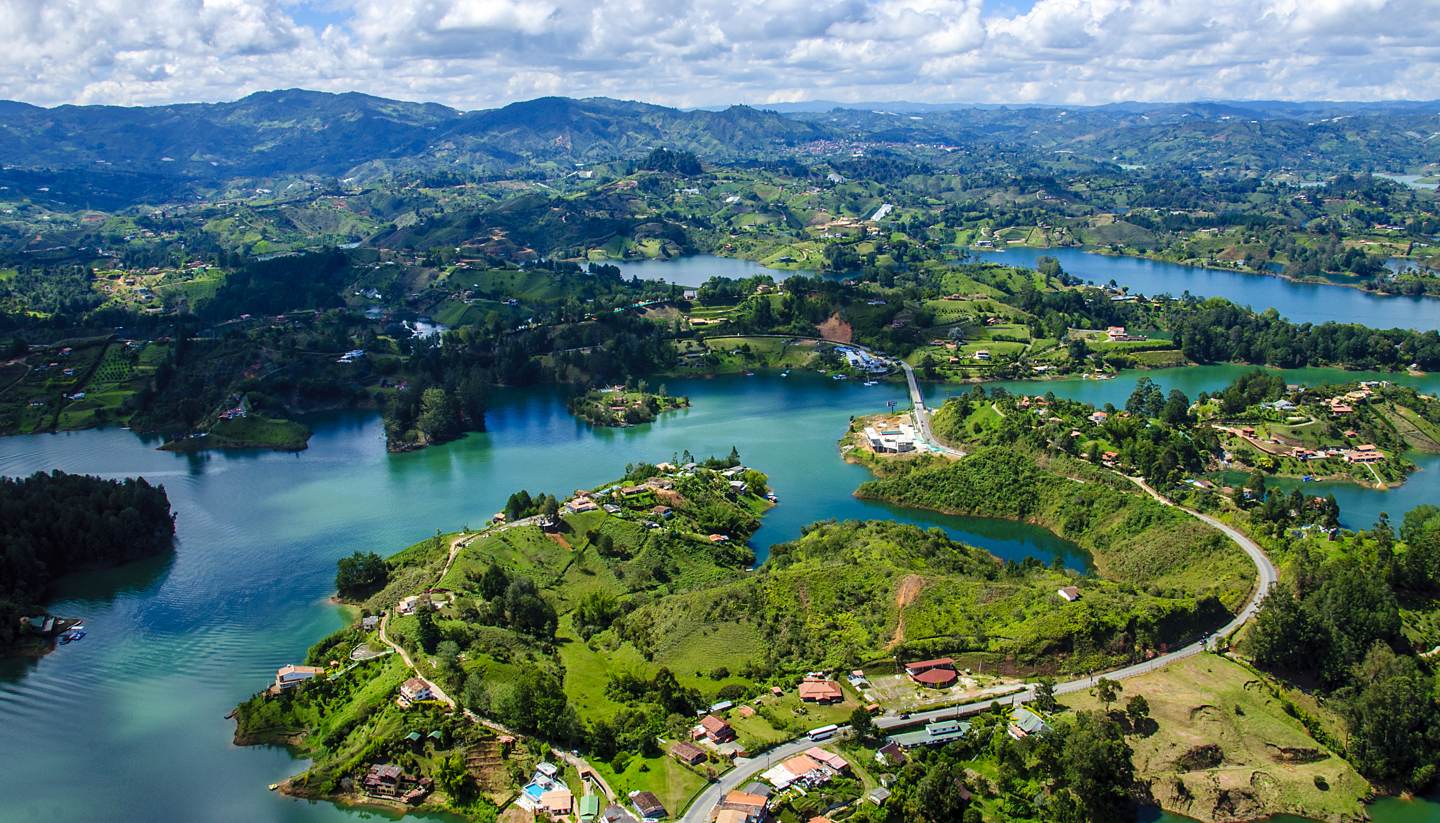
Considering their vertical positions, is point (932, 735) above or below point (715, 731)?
below

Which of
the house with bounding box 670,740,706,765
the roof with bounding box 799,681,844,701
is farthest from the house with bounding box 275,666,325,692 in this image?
the roof with bounding box 799,681,844,701

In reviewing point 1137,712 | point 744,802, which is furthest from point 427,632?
point 1137,712

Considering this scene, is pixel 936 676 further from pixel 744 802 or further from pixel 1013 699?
pixel 744 802

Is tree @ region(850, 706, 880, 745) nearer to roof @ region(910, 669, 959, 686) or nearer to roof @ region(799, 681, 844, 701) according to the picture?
roof @ region(799, 681, 844, 701)

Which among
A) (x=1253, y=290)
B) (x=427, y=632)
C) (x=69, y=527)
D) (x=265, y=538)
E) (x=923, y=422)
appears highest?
(x=427, y=632)

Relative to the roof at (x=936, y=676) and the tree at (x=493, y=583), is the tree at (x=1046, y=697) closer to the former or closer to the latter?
the roof at (x=936, y=676)

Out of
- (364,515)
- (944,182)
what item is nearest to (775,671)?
(364,515)
